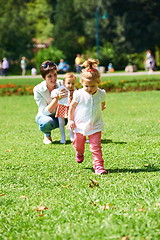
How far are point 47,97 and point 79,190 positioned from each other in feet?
11.5

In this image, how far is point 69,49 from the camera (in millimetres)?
52812

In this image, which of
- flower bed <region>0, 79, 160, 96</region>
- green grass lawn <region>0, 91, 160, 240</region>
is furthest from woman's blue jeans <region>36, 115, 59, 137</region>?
flower bed <region>0, 79, 160, 96</region>

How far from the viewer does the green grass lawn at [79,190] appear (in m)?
3.96

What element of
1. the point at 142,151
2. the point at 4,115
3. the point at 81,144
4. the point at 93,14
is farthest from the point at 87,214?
the point at 93,14

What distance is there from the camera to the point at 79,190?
17.2 ft

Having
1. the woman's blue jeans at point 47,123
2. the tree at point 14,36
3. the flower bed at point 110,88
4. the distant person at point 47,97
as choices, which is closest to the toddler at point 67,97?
the distant person at point 47,97

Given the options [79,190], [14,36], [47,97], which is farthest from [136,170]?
[14,36]

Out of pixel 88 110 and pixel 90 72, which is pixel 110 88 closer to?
pixel 88 110

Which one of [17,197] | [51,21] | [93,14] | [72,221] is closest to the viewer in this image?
[72,221]

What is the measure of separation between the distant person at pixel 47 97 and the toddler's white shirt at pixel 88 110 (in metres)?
2.01

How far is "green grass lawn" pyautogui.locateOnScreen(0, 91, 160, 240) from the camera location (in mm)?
3965

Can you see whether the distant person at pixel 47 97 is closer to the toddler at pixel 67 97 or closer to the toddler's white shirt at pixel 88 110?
the toddler at pixel 67 97

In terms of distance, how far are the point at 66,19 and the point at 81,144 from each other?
49.6 m

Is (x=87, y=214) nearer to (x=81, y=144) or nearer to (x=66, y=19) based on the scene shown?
(x=81, y=144)
